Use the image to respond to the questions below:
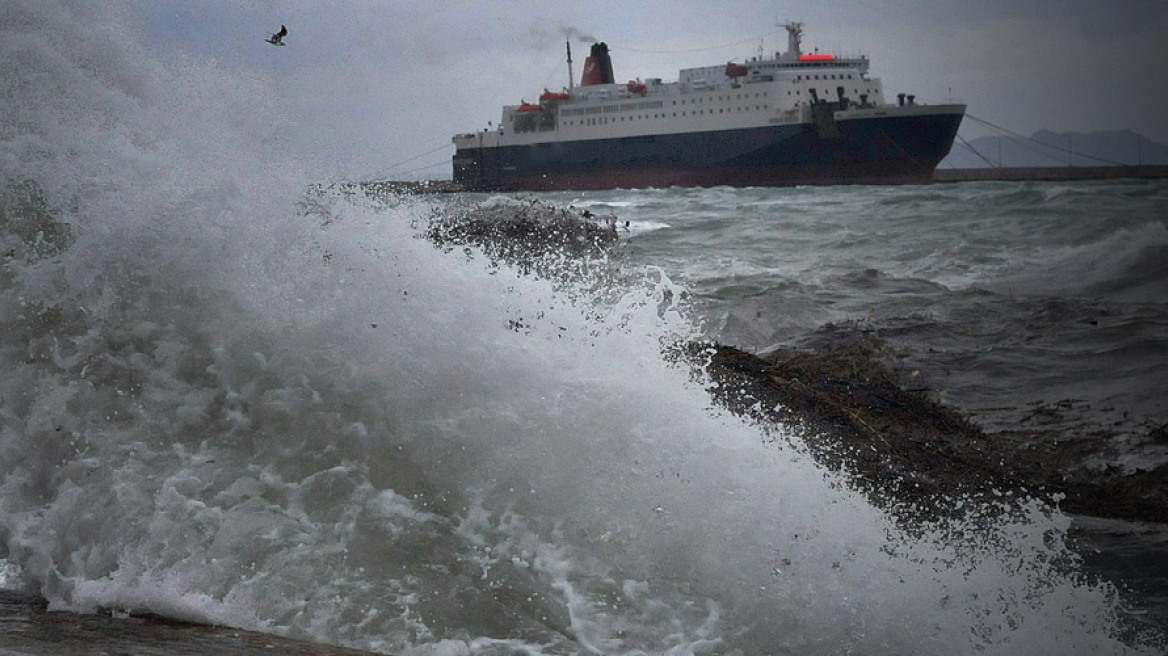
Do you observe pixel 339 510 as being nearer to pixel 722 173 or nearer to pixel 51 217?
pixel 51 217

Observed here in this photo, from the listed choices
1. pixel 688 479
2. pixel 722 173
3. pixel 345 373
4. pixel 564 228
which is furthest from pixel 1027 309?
pixel 722 173

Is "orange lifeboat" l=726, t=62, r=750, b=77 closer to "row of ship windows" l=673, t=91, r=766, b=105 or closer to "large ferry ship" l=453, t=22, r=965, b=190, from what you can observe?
"large ferry ship" l=453, t=22, r=965, b=190

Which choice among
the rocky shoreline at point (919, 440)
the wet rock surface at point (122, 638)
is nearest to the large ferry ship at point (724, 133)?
the rocky shoreline at point (919, 440)

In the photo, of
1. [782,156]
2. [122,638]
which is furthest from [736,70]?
[122,638]

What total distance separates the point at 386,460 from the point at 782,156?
→ 79.3 feet

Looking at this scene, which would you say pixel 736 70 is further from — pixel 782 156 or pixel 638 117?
pixel 782 156

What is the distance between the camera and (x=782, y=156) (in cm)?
2534

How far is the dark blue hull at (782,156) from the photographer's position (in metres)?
24.9

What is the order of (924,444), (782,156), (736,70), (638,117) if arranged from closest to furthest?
(924,444), (782,156), (736,70), (638,117)

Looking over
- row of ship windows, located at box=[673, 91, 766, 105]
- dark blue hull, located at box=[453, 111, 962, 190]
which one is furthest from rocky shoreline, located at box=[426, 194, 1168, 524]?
row of ship windows, located at box=[673, 91, 766, 105]

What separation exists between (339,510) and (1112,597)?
2.29m

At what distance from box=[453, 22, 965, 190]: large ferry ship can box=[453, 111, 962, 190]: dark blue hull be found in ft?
0.10

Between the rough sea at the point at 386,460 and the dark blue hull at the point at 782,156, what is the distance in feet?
71.8

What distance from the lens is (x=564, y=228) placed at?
9594 millimetres
